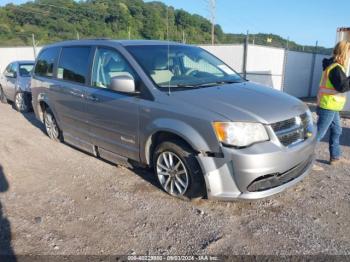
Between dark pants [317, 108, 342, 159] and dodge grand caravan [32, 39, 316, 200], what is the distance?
3.09 feet

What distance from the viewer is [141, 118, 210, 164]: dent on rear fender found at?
3.47 m

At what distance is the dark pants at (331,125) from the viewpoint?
4.84 metres

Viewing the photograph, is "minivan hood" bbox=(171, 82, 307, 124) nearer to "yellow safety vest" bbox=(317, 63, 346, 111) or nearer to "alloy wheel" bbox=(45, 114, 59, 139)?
"yellow safety vest" bbox=(317, 63, 346, 111)

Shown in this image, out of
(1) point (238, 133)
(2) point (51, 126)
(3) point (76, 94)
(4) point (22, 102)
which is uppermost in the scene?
(3) point (76, 94)

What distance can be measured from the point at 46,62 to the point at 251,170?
474 cm

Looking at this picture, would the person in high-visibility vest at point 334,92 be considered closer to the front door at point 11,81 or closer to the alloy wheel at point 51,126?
the alloy wheel at point 51,126

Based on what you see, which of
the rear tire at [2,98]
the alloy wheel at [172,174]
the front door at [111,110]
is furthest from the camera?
the rear tire at [2,98]

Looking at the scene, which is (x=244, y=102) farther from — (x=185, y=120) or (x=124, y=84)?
(x=124, y=84)

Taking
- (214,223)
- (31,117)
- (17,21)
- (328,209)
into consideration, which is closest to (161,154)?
(214,223)

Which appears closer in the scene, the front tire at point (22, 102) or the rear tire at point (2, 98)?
the front tire at point (22, 102)

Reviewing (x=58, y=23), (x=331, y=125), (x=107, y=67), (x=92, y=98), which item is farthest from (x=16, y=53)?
(x=331, y=125)

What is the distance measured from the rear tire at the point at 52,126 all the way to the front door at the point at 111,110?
5.18 feet

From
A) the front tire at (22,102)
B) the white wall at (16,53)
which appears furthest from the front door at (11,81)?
the white wall at (16,53)

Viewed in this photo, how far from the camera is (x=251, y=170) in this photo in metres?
3.27
